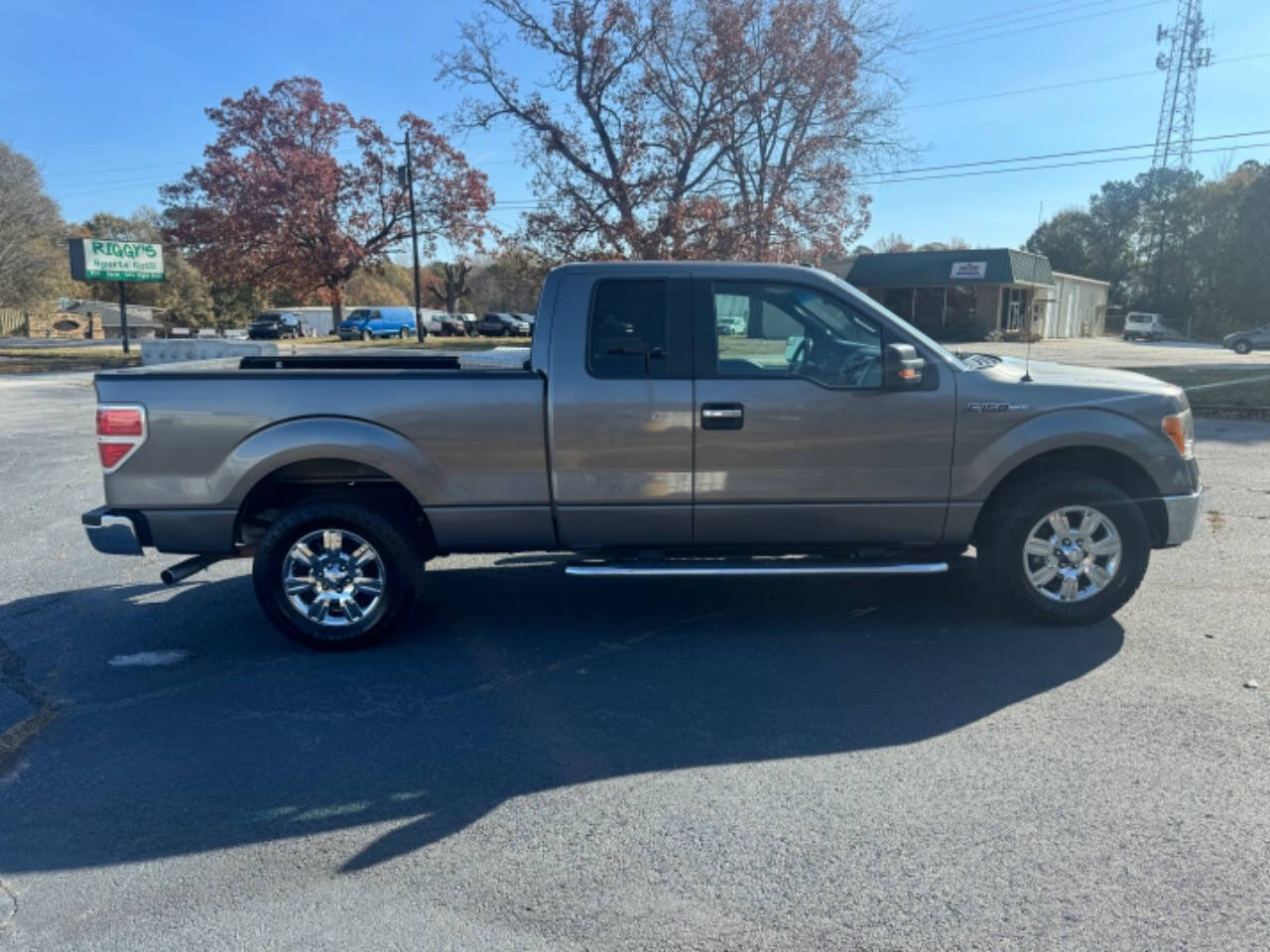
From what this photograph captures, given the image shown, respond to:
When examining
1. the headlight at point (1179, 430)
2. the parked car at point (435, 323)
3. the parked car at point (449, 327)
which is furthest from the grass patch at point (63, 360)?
the headlight at point (1179, 430)

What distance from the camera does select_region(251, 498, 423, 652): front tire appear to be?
16.1ft

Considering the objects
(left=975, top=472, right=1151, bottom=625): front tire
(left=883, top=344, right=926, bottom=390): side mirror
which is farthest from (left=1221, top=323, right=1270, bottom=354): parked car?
(left=883, top=344, right=926, bottom=390): side mirror

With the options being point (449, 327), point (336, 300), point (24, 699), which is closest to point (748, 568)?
point (24, 699)

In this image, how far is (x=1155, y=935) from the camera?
2.67 metres

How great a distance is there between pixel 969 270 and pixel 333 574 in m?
46.0

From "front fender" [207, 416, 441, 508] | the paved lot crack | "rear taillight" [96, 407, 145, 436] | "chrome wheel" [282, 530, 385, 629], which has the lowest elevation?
the paved lot crack

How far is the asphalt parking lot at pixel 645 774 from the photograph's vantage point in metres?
2.82

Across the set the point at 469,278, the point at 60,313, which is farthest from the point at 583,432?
the point at 469,278

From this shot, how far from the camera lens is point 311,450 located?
4820 millimetres

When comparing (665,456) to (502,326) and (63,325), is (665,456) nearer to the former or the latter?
(502,326)

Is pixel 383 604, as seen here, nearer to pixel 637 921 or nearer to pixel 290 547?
pixel 290 547

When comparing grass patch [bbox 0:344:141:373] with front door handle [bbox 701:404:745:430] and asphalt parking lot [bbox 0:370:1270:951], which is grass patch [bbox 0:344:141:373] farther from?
front door handle [bbox 701:404:745:430]

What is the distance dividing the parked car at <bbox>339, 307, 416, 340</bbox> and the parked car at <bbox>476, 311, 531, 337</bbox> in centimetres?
424

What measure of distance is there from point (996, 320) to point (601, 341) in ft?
153
